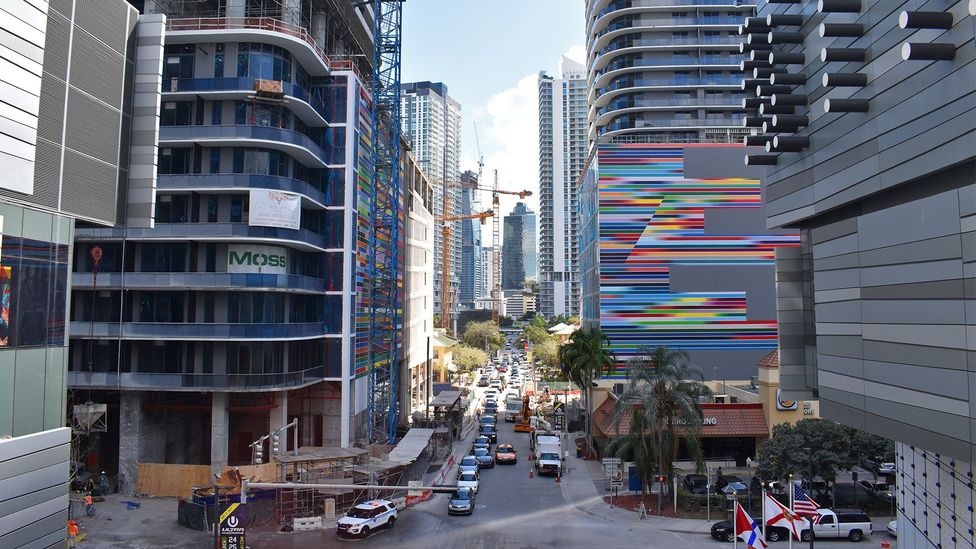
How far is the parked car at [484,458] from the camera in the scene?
49156 millimetres

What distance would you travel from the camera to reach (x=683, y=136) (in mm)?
76062

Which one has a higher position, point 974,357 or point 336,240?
point 336,240

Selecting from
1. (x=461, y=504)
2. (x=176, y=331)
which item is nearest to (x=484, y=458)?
(x=461, y=504)

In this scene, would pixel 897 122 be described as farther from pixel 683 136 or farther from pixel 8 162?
pixel 683 136

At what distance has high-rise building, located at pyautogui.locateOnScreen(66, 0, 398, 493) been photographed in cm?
4231

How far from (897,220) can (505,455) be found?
39.1 meters

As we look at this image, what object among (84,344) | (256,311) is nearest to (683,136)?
(256,311)

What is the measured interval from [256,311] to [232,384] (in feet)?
15.9

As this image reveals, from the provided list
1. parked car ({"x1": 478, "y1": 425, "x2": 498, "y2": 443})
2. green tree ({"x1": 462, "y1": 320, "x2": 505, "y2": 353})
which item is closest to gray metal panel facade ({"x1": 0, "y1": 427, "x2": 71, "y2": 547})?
parked car ({"x1": 478, "y1": 425, "x2": 498, "y2": 443})

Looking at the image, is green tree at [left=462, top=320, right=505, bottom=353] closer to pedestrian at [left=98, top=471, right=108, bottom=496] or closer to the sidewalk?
the sidewalk

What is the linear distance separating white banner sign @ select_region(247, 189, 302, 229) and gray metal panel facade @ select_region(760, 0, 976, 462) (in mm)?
30790

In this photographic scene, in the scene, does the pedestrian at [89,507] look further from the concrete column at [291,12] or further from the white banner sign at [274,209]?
the concrete column at [291,12]

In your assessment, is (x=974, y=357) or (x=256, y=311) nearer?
(x=974, y=357)

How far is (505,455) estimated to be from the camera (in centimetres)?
5125
